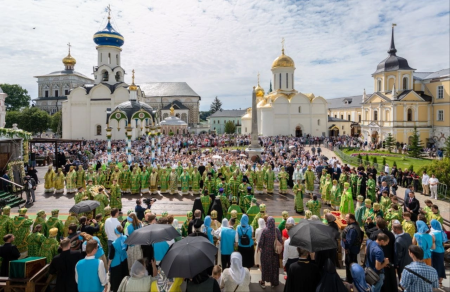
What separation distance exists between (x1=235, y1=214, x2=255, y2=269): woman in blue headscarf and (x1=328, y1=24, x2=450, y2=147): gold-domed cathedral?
37.1 m

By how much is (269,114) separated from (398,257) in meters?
43.5

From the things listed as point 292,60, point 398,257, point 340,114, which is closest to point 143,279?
point 398,257

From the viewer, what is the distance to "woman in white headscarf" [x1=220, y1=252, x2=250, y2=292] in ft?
14.5

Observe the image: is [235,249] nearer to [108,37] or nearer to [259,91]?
[108,37]

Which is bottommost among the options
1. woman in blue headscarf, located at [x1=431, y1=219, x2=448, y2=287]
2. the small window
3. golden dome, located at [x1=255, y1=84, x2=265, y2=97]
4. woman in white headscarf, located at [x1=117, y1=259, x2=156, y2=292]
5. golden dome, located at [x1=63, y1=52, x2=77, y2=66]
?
woman in blue headscarf, located at [x1=431, y1=219, x2=448, y2=287]

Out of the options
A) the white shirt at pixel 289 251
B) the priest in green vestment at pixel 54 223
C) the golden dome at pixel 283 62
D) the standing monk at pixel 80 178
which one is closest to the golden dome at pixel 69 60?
the golden dome at pixel 283 62

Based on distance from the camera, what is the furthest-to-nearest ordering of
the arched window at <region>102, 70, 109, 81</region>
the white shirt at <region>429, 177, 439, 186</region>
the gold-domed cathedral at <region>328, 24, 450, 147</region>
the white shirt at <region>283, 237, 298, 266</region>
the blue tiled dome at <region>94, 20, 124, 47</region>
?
the arched window at <region>102, 70, 109, 81</region> → the blue tiled dome at <region>94, 20, 124, 47</region> → the gold-domed cathedral at <region>328, 24, 450, 147</region> → the white shirt at <region>429, 177, 439, 186</region> → the white shirt at <region>283, 237, 298, 266</region>

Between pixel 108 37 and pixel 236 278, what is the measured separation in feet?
152

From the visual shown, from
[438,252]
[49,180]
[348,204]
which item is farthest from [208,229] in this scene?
[49,180]

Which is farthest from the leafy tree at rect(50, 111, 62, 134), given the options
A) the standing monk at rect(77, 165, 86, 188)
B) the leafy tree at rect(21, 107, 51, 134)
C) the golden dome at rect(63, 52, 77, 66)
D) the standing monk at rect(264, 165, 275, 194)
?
the standing monk at rect(264, 165, 275, 194)

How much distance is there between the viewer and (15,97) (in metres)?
70.3

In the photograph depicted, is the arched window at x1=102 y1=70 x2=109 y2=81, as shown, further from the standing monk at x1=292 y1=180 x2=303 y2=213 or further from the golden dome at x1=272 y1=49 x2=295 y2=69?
the standing monk at x1=292 y1=180 x2=303 y2=213

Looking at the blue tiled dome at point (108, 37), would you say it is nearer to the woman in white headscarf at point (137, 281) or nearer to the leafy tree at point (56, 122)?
the leafy tree at point (56, 122)

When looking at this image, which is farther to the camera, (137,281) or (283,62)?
(283,62)
